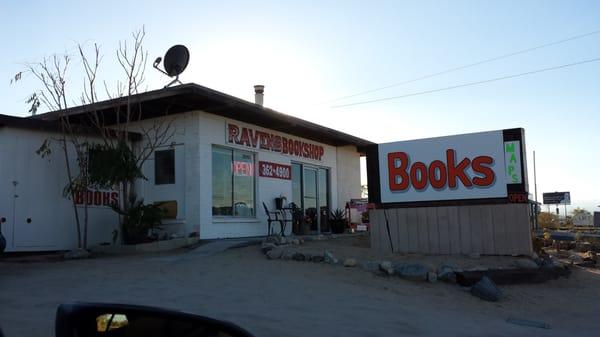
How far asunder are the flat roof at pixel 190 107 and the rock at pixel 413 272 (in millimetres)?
5991

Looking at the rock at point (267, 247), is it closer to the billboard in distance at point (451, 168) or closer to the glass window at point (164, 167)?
the billboard in distance at point (451, 168)

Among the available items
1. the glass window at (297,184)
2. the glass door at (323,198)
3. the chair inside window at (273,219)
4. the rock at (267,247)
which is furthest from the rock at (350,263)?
the glass door at (323,198)

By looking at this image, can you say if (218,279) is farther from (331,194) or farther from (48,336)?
(331,194)

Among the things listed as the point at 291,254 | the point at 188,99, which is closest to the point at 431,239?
the point at 291,254

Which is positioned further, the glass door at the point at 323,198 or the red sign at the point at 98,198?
the glass door at the point at 323,198

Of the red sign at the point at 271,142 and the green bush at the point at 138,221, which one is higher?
the red sign at the point at 271,142

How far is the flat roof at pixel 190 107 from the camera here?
13336 mm

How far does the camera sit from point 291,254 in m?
11.3

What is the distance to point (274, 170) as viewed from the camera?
17.2 m

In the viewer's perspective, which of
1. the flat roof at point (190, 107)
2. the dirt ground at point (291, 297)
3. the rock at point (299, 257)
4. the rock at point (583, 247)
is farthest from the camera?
the rock at point (583, 247)

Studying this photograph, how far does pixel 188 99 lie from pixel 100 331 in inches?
483

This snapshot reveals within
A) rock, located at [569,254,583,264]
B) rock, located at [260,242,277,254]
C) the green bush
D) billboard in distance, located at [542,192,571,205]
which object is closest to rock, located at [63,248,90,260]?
the green bush

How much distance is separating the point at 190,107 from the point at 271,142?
338 cm

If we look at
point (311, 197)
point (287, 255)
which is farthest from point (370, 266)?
point (311, 197)
